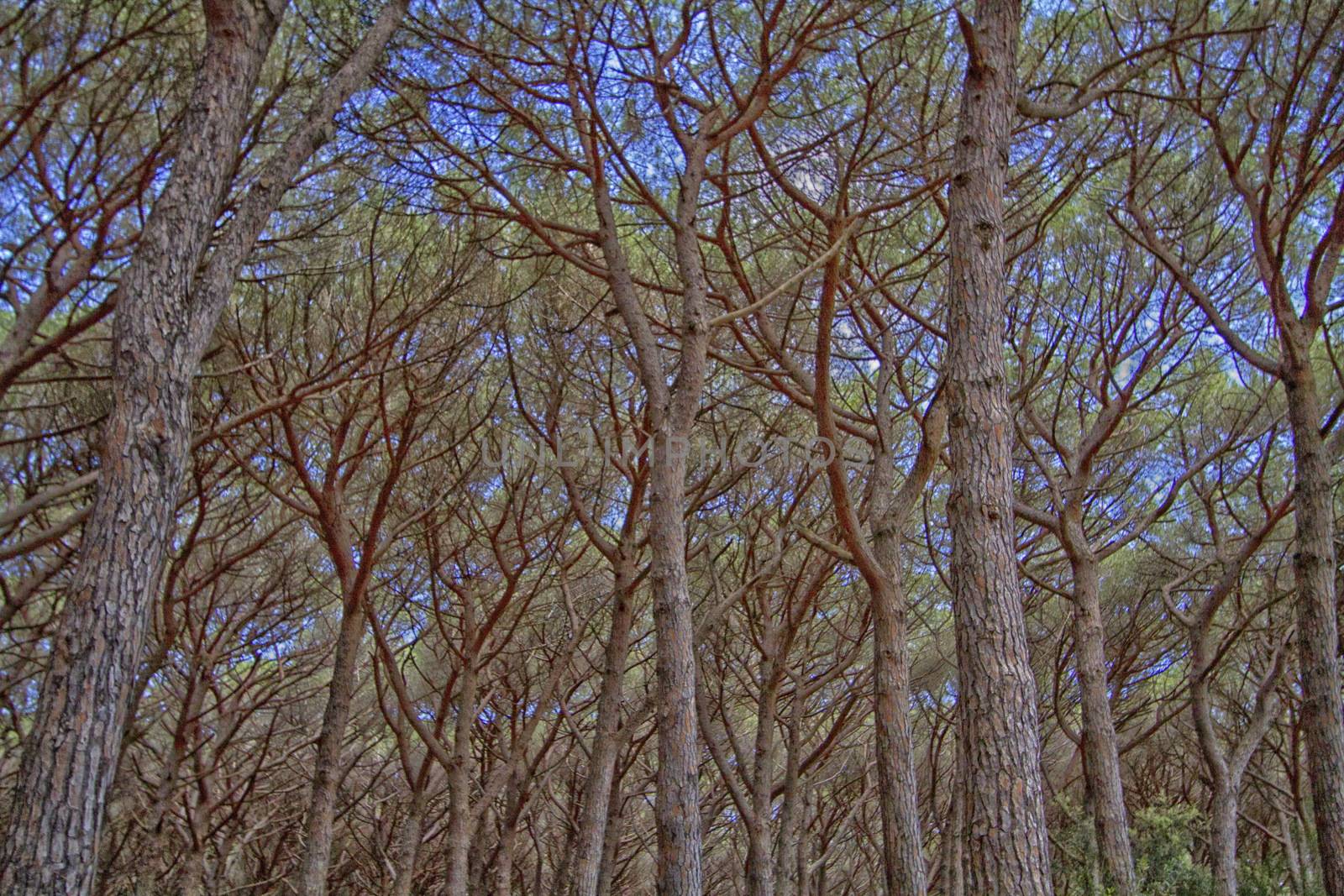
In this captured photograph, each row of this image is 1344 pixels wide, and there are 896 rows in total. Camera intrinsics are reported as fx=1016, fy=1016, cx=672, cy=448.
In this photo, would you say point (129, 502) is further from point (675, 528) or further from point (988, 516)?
point (988, 516)

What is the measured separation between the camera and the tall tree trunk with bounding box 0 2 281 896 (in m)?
3.00

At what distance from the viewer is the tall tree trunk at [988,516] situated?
3.17m

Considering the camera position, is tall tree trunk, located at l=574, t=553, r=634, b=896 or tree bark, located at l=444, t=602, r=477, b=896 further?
tree bark, located at l=444, t=602, r=477, b=896

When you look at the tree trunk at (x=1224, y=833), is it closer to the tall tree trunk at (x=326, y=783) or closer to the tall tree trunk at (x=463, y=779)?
the tall tree trunk at (x=463, y=779)

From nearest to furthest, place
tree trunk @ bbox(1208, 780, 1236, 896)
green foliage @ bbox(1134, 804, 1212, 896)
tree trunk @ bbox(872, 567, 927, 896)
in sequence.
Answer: tree trunk @ bbox(872, 567, 927, 896) < green foliage @ bbox(1134, 804, 1212, 896) < tree trunk @ bbox(1208, 780, 1236, 896)

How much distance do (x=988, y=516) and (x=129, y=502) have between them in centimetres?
293

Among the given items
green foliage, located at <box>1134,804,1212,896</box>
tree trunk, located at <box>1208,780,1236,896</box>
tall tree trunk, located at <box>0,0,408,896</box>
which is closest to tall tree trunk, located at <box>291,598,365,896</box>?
tall tree trunk, located at <box>0,0,408,896</box>

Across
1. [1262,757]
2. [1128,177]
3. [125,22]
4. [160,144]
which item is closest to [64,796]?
[160,144]

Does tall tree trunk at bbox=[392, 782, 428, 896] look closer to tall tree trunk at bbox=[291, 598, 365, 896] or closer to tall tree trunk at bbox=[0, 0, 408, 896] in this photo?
tall tree trunk at bbox=[291, 598, 365, 896]

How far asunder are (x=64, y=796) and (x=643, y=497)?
5.12 m

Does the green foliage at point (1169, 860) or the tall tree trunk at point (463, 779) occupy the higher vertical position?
the tall tree trunk at point (463, 779)

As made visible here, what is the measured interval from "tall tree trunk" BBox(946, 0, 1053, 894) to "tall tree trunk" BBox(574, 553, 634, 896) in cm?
354

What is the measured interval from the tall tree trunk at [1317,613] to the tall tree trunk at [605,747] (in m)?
3.92

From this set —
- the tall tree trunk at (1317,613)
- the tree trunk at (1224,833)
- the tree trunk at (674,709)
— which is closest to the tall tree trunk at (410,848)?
the tree trunk at (674,709)
